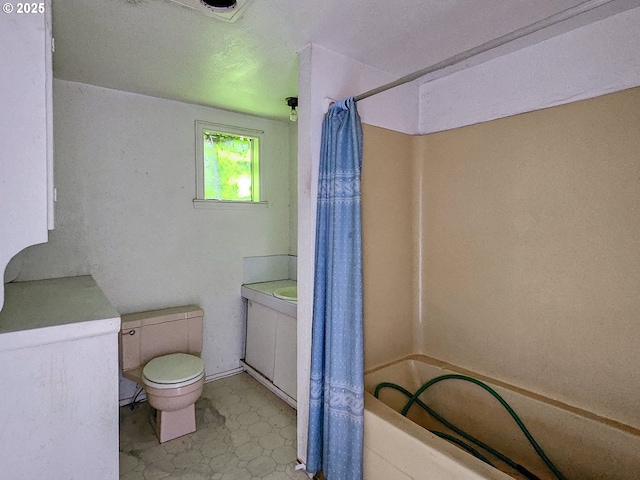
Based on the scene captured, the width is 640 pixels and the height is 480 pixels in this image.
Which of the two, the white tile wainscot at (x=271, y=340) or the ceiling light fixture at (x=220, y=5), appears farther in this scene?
the white tile wainscot at (x=271, y=340)

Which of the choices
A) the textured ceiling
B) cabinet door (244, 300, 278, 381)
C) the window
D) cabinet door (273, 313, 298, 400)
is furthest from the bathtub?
the window

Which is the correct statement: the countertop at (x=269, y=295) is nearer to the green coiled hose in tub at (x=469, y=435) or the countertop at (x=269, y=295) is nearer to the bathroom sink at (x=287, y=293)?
the bathroom sink at (x=287, y=293)

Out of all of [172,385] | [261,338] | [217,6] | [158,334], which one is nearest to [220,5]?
[217,6]

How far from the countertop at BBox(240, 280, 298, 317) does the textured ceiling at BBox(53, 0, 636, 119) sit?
4.84 ft

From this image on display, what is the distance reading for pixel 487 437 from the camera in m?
1.81

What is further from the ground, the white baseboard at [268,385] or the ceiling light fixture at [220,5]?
the ceiling light fixture at [220,5]

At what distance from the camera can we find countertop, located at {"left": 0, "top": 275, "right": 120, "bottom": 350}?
112 cm

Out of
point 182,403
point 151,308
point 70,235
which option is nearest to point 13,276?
point 70,235

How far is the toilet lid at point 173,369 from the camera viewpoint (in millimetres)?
1970

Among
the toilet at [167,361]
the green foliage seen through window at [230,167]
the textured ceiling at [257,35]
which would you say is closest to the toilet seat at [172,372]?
the toilet at [167,361]

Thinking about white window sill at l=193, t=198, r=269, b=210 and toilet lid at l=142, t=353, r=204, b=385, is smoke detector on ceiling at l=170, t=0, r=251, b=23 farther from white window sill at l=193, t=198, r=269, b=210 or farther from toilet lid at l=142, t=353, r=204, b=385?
toilet lid at l=142, t=353, r=204, b=385

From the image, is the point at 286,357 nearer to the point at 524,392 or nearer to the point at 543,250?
the point at 524,392

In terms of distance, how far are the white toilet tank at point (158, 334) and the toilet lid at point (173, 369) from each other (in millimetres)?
154

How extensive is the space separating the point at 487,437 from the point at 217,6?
240 cm
